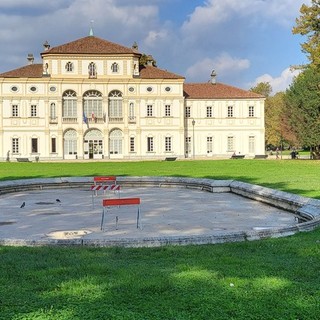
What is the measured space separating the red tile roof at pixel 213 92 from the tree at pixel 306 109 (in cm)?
1214

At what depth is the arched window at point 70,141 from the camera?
208 ft

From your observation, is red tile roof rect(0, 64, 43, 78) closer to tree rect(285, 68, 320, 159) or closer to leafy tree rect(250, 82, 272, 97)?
tree rect(285, 68, 320, 159)

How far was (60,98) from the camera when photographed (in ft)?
206

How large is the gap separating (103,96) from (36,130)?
368 inches

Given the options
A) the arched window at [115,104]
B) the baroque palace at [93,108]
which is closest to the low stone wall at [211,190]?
the baroque palace at [93,108]

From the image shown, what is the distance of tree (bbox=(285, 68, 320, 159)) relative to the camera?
175 ft

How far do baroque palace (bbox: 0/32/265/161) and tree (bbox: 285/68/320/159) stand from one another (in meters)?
14.4

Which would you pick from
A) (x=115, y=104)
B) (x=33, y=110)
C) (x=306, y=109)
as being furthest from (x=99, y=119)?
(x=306, y=109)

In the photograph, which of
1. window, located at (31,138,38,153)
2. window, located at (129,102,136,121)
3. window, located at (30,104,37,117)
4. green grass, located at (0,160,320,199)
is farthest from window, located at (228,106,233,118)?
green grass, located at (0,160,320,199)

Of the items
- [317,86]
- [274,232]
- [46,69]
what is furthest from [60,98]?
[274,232]

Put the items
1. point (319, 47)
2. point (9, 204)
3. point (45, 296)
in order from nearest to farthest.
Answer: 1. point (45, 296)
2. point (9, 204)
3. point (319, 47)

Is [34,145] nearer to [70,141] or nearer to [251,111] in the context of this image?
[70,141]

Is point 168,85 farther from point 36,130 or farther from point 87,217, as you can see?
point 87,217

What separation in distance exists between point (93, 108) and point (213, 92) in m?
16.6
